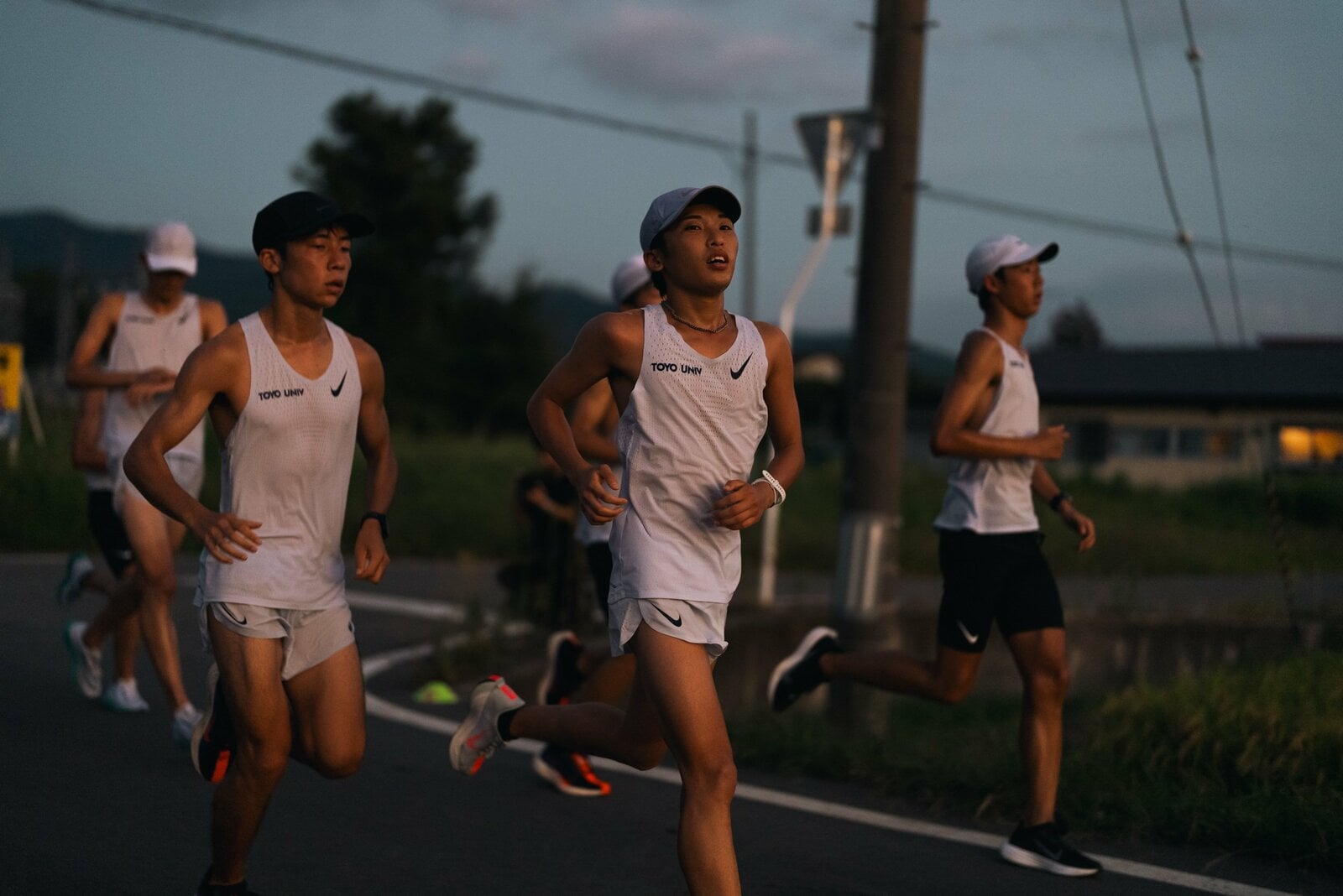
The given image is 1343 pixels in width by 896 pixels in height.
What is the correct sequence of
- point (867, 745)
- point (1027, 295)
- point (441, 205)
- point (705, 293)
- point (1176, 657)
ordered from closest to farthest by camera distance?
point (705, 293) → point (1027, 295) → point (867, 745) → point (1176, 657) → point (441, 205)

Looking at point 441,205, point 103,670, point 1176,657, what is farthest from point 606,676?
point 441,205

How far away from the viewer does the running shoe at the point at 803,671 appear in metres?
6.71

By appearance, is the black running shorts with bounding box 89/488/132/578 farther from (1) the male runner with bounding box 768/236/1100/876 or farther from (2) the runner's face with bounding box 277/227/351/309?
(1) the male runner with bounding box 768/236/1100/876

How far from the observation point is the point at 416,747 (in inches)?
285

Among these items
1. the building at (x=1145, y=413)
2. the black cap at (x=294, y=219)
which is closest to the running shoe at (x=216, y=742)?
the black cap at (x=294, y=219)

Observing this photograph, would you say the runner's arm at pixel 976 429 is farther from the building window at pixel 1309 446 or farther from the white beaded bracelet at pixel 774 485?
the building window at pixel 1309 446

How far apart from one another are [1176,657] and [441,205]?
43242mm

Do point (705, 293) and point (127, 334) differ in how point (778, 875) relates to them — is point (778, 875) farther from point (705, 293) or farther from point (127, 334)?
point (127, 334)

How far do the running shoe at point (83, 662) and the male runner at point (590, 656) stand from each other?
2544 mm

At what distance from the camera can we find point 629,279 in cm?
668

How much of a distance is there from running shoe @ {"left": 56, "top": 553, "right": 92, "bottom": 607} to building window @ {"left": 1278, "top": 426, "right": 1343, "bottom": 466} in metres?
7.14

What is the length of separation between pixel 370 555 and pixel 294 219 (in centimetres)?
100

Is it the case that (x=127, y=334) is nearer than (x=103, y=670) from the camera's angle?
Yes

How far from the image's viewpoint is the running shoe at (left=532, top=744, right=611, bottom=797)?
6.38 meters
